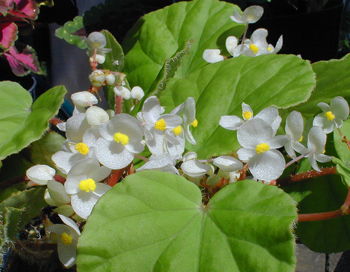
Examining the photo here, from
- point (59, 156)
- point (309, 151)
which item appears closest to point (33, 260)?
point (59, 156)

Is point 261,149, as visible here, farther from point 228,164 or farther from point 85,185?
point 85,185

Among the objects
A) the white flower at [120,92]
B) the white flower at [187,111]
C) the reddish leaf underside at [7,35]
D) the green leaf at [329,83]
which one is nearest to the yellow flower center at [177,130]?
the white flower at [187,111]

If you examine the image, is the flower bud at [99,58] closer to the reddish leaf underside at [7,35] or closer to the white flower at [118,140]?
the white flower at [118,140]

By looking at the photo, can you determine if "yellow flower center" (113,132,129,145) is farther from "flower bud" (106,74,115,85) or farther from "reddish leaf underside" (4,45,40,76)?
"reddish leaf underside" (4,45,40,76)

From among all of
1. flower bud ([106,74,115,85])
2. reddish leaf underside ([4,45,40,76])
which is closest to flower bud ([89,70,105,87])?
flower bud ([106,74,115,85])

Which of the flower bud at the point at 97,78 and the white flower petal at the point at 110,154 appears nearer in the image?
the white flower petal at the point at 110,154
